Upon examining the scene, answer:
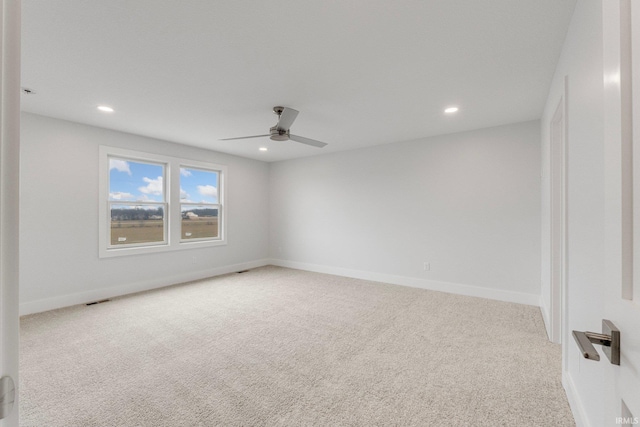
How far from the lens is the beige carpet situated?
5.88 ft

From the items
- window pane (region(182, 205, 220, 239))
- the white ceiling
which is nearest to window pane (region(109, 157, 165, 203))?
window pane (region(182, 205, 220, 239))

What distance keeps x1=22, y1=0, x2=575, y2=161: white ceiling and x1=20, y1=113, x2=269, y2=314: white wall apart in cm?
34

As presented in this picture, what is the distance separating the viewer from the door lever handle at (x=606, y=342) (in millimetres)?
650

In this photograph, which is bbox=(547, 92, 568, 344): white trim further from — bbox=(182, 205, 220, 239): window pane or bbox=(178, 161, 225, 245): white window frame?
bbox=(182, 205, 220, 239): window pane

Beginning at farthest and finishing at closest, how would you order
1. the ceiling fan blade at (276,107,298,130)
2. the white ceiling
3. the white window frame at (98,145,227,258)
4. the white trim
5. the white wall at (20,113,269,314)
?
the white window frame at (98,145,227,258)
the white wall at (20,113,269,314)
the ceiling fan blade at (276,107,298,130)
the white trim
the white ceiling

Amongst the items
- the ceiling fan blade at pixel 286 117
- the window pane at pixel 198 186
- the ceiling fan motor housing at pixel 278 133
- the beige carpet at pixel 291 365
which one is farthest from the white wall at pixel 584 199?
the window pane at pixel 198 186

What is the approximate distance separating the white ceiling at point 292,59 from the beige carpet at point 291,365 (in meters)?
2.50

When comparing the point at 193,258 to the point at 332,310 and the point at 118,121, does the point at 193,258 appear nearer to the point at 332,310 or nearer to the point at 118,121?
the point at 118,121

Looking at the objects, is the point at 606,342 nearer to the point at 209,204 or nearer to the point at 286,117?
the point at 286,117

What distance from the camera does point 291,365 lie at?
234cm

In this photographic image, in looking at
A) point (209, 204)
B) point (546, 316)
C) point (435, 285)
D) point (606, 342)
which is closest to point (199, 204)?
point (209, 204)

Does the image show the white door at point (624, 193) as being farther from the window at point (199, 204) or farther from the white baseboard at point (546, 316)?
the window at point (199, 204)

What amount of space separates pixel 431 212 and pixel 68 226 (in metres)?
5.27

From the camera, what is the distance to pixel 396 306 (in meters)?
3.77
